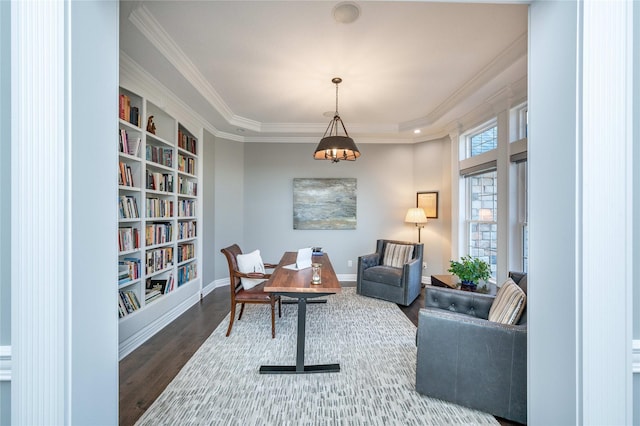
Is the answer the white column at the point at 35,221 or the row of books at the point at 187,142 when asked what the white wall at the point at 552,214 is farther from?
the row of books at the point at 187,142

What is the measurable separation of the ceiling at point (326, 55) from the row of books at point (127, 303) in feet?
7.12

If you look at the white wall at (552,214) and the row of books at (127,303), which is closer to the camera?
the white wall at (552,214)

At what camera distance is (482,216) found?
3791mm

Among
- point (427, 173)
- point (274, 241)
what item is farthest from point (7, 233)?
point (427, 173)

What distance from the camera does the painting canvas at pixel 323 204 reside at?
4.92 m

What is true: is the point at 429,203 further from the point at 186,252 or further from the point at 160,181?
the point at 160,181

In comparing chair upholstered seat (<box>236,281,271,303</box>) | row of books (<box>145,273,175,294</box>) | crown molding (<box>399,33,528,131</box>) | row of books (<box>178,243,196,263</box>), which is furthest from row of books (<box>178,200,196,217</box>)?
crown molding (<box>399,33,528,131</box>)

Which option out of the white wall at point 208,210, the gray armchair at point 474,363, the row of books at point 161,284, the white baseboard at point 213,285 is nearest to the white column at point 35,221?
the gray armchair at point 474,363

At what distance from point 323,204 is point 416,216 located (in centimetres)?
167

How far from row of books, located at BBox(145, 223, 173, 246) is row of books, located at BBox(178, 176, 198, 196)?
563 millimetres

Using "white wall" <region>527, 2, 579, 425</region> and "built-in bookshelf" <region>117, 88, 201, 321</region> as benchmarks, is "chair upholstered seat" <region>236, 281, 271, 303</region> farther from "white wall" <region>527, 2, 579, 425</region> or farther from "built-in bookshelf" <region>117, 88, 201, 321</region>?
"white wall" <region>527, 2, 579, 425</region>

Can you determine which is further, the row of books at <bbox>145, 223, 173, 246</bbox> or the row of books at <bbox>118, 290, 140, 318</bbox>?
the row of books at <bbox>145, 223, 173, 246</bbox>

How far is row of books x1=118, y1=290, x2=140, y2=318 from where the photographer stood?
2375 mm

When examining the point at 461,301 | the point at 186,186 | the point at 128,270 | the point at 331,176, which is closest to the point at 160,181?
the point at 186,186
